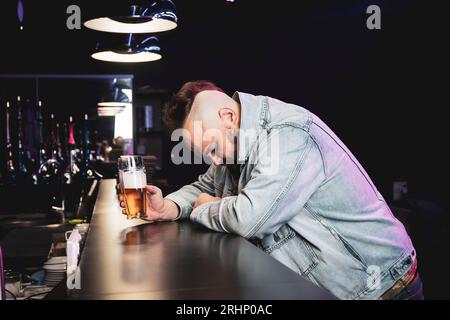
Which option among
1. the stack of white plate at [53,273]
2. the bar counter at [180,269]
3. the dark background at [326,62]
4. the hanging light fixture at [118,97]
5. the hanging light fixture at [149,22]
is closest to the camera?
the bar counter at [180,269]

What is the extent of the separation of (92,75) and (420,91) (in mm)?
4986

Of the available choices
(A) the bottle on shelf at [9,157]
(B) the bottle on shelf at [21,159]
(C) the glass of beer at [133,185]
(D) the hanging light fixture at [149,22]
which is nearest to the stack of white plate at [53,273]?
(C) the glass of beer at [133,185]

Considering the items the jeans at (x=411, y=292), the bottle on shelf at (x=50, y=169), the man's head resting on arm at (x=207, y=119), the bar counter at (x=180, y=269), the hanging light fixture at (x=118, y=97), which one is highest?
the hanging light fixture at (x=118, y=97)

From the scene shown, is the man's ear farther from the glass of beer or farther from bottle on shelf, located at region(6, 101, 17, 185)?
bottle on shelf, located at region(6, 101, 17, 185)

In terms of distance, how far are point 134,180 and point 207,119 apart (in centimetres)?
36

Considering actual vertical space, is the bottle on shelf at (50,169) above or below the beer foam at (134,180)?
below

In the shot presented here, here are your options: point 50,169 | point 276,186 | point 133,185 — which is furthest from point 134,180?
point 50,169

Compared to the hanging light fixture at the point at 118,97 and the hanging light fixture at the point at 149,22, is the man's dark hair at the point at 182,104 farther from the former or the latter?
the hanging light fixture at the point at 118,97

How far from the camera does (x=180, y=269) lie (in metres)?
1.11

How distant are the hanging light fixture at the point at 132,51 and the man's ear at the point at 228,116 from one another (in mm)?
2647

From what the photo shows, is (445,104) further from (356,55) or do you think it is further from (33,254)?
(33,254)

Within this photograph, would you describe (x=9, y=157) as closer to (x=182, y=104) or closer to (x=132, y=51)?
(x=132, y=51)

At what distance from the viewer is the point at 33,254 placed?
311 centimetres

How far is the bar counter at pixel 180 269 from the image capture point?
906mm
